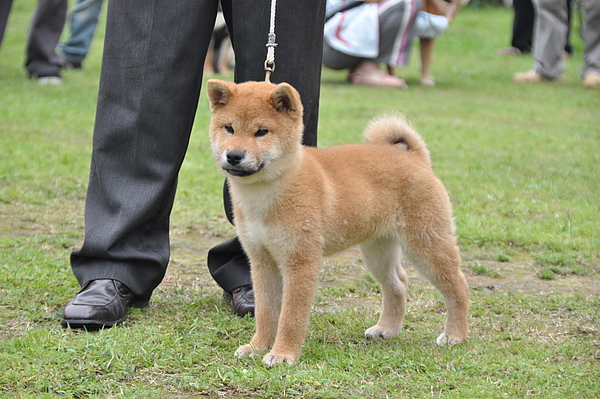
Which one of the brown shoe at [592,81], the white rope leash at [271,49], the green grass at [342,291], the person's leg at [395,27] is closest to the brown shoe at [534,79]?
the brown shoe at [592,81]

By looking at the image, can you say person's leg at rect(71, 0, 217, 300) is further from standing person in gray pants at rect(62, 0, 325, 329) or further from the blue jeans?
the blue jeans

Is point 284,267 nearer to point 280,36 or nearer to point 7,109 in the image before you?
point 280,36

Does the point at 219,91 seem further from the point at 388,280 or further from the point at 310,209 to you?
the point at 388,280

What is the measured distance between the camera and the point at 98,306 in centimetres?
317

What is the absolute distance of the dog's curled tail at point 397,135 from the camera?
334 cm

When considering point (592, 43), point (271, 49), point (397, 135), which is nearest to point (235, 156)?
point (271, 49)

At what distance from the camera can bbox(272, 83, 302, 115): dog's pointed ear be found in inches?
109

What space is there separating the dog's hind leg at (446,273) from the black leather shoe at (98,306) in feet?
3.78

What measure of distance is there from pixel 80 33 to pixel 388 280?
868 centimetres

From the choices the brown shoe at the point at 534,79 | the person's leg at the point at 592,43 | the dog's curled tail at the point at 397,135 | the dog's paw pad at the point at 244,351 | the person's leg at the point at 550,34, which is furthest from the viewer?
the brown shoe at the point at 534,79

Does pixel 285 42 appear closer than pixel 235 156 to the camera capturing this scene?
No

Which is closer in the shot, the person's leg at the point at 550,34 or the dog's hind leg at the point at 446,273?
the dog's hind leg at the point at 446,273

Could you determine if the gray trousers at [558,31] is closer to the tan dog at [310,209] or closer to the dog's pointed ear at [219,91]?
the tan dog at [310,209]

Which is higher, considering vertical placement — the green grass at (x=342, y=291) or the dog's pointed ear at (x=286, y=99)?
the dog's pointed ear at (x=286, y=99)
